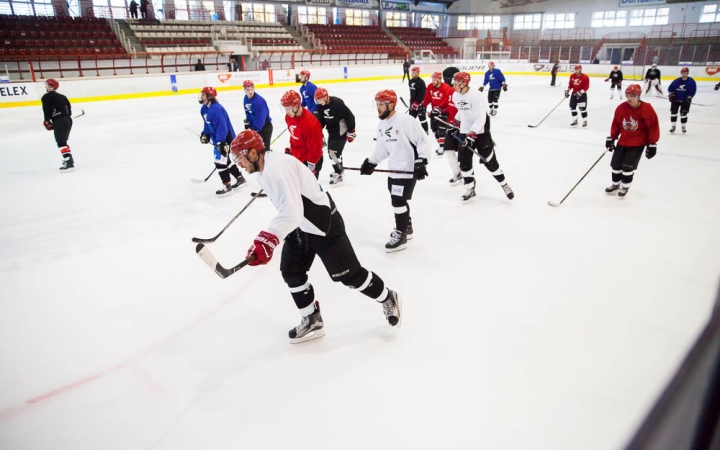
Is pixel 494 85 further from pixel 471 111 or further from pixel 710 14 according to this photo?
pixel 710 14

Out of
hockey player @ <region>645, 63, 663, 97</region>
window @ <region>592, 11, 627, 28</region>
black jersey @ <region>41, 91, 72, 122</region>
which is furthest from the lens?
window @ <region>592, 11, 627, 28</region>

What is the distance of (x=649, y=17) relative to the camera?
30062 mm

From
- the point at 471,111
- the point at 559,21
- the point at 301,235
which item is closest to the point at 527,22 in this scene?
the point at 559,21

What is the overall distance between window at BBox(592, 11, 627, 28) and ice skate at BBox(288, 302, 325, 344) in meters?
36.9

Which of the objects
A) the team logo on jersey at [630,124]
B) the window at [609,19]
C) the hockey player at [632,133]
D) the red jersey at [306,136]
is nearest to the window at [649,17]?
the window at [609,19]

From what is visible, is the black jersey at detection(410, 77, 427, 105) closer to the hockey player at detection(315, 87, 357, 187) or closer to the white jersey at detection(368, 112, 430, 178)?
the hockey player at detection(315, 87, 357, 187)

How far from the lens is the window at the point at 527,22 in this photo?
117ft

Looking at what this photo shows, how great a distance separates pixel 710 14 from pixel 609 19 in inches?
236

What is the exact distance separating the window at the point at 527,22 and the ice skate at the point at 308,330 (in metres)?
39.5

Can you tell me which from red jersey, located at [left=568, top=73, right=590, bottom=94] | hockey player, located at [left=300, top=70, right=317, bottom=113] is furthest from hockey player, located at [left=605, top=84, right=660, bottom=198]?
red jersey, located at [left=568, top=73, right=590, bottom=94]

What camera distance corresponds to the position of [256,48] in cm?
2309

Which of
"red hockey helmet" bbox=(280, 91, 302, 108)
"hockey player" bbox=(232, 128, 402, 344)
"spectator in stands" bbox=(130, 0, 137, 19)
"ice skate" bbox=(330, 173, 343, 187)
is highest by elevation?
"spectator in stands" bbox=(130, 0, 137, 19)

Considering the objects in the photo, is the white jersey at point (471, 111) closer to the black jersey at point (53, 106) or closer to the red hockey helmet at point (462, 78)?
the red hockey helmet at point (462, 78)

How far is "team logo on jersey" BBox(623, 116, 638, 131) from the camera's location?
5.23 metres
